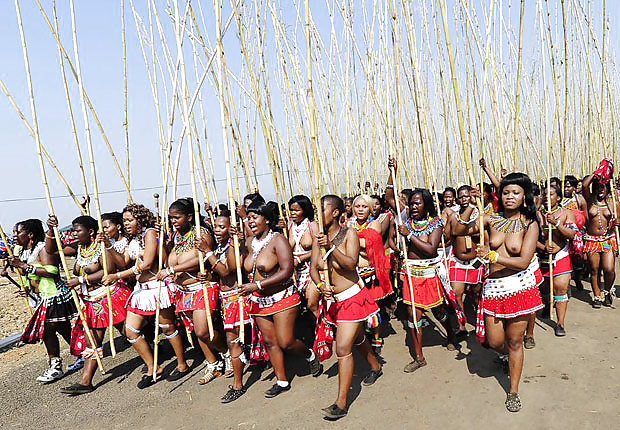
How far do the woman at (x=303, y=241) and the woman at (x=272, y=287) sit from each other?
0.61 m

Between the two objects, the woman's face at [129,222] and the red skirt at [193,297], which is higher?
the woman's face at [129,222]

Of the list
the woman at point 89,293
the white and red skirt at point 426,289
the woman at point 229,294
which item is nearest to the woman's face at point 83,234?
the woman at point 89,293

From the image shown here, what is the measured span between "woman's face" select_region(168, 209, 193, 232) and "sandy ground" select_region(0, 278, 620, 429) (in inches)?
54.5

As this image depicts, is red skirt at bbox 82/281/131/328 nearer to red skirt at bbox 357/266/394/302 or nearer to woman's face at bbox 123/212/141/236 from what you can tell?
woman's face at bbox 123/212/141/236

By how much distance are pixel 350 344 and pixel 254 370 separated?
1.39m

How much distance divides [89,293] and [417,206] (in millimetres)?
3040

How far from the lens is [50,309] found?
4012mm

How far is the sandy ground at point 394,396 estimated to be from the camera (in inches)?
112

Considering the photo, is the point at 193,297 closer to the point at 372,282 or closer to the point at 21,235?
the point at 372,282

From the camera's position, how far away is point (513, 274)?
2889 mm

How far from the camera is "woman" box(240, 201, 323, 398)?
322cm

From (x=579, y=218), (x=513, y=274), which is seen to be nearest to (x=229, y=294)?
(x=513, y=274)

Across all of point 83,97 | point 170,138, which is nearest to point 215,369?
point 170,138

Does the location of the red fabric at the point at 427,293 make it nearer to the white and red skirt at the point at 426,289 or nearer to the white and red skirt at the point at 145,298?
the white and red skirt at the point at 426,289
